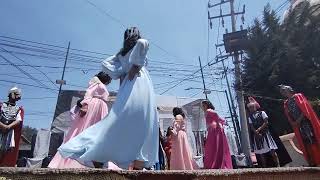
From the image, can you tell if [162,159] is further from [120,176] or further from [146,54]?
[120,176]

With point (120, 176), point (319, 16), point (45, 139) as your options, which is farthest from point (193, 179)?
point (319, 16)

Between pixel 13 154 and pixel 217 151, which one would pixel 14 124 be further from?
pixel 217 151

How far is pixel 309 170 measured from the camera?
9.96 feet

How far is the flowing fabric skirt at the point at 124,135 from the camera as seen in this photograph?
3.01 metres

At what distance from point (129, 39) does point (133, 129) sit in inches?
39.4

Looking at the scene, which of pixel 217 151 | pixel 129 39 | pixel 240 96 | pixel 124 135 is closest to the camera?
pixel 124 135

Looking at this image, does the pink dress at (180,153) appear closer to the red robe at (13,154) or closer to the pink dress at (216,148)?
the pink dress at (216,148)

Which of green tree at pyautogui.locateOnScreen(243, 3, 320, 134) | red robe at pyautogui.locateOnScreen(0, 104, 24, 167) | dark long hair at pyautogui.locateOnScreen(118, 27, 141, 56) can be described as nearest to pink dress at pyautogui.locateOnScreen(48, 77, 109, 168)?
dark long hair at pyautogui.locateOnScreen(118, 27, 141, 56)

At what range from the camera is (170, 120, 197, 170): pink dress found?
22.5 ft

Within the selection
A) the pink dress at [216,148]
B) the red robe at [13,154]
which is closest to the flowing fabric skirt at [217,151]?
the pink dress at [216,148]

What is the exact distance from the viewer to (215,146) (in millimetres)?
6578

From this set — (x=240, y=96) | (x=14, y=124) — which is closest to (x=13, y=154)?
(x=14, y=124)

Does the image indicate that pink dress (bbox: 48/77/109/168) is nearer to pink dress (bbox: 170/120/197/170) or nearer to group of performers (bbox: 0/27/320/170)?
group of performers (bbox: 0/27/320/170)

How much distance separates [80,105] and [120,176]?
107 inches
